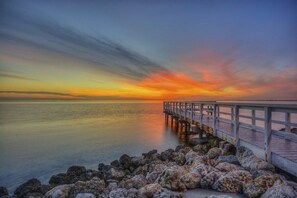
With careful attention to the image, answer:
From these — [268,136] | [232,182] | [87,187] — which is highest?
[268,136]

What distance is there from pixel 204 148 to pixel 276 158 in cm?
421

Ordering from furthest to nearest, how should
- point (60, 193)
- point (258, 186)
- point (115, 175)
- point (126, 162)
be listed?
1. point (126, 162)
2. point (115, 175)
3. point (60, 193)
4. point (258, 186)

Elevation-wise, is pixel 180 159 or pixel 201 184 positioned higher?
pixel 201 184

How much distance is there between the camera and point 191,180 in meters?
4.25

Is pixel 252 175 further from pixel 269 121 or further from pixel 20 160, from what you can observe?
pixel 20 160

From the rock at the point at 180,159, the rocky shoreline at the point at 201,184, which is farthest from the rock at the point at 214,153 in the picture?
the rock at the point at 180,159

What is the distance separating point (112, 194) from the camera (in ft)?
13.5

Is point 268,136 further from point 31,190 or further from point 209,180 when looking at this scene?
point 31,190

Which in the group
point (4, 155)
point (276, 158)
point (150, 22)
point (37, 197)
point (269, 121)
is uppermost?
point (150, 22)

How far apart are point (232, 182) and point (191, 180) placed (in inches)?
31.0

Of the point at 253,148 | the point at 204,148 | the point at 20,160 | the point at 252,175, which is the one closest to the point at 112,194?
the point at 252,175

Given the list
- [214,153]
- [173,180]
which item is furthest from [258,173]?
[214,153]

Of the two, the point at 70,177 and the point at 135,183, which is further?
the point at 70,177

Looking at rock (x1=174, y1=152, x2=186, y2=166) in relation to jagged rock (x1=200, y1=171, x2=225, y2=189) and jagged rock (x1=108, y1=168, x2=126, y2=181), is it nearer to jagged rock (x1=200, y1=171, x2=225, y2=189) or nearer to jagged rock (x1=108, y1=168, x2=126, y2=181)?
jagged rock (x1=108, y1=168, x2=126, y2=181)
